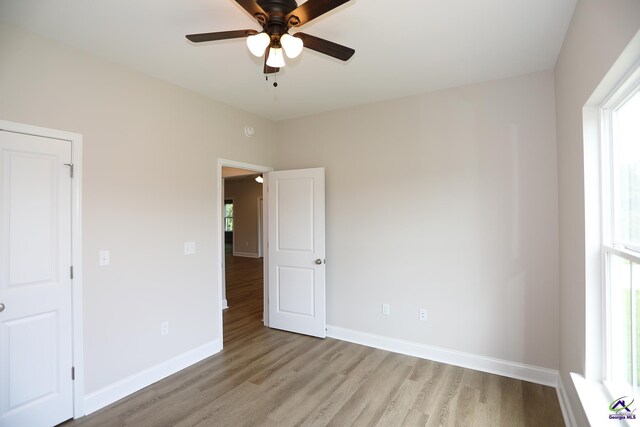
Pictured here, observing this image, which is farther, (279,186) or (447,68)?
(279,186)

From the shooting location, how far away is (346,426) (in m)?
2.16

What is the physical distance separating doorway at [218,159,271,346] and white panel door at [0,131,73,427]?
1.42m

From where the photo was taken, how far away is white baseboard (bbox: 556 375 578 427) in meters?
2.02

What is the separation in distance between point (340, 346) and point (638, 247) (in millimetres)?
2822

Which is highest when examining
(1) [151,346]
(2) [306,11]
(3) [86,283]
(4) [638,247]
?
(2) [306,11]

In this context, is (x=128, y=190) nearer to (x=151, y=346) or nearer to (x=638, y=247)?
(x=151, y=346)

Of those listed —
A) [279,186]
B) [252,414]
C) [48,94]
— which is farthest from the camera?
[279,186]

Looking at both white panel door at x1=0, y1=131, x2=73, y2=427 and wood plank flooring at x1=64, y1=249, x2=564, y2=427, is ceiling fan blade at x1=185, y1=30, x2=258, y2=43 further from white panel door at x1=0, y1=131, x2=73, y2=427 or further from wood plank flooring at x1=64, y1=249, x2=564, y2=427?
wood plank flooring at x1=64, y1=249, x2=564, y2=427

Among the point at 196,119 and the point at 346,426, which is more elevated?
the point at 196,119

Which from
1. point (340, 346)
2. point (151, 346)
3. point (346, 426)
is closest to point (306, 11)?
point (346, 426)

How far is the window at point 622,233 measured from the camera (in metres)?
1.41

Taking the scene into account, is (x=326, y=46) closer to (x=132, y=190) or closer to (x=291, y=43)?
(x=291, y=43)

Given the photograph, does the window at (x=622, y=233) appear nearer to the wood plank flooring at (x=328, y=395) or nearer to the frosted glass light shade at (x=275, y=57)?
the wood plank flooring at (x=328, y=395)

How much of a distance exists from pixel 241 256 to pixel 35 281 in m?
8.27
